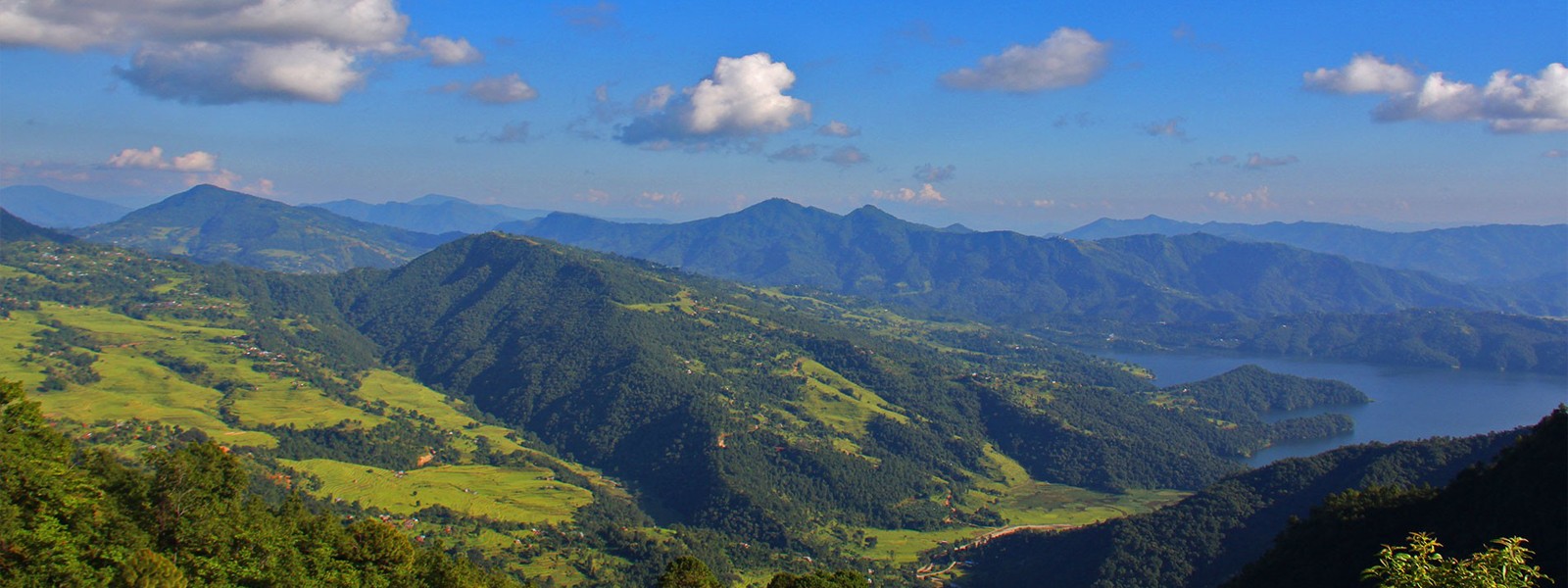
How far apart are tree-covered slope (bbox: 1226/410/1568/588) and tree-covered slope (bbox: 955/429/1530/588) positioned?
902 inches

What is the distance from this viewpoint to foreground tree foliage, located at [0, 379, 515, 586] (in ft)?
81.3

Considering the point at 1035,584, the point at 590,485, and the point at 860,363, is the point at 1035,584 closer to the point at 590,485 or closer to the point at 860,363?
the point at 590,485

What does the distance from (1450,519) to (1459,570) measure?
38986 mm

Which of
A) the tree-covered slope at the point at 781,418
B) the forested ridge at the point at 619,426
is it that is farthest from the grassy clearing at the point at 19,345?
the tree-covered slope at the point at 781,418

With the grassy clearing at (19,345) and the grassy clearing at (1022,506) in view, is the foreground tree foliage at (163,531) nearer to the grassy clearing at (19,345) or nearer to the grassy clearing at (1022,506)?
the grassy clearing at (1022,506)

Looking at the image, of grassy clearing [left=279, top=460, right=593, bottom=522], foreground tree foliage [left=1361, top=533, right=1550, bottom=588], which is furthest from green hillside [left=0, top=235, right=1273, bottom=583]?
foreground tree foliage [left=1361, top=533, right=1550, bottom=588]

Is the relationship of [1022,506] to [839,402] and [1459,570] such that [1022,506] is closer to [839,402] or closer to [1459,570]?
[839,402]

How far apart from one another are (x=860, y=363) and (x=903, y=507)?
224 ft

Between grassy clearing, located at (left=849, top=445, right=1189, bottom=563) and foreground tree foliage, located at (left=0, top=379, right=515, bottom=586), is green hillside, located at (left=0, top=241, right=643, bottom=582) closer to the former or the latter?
grassy clearing, located at (left=849, top=445, right=1189, bottom=563)

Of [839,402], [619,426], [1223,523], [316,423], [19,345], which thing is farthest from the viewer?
[839,402]

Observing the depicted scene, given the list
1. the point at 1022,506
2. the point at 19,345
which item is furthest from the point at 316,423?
the point at 1022,506

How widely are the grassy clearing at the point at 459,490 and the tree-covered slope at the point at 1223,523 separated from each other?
50.4 meters

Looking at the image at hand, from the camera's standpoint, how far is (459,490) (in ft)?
350

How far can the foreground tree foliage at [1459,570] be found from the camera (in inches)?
501
